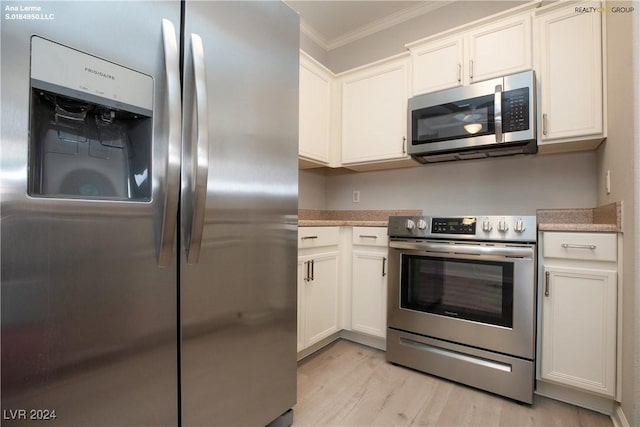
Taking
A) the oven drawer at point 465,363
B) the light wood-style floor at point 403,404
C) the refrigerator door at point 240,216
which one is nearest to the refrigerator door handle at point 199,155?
the refrigerator door at point 240,216

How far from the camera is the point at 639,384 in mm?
1136

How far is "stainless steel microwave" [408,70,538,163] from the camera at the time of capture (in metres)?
1.76

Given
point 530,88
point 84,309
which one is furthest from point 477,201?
point 84,309

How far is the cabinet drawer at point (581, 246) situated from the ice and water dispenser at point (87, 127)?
1.84 metres

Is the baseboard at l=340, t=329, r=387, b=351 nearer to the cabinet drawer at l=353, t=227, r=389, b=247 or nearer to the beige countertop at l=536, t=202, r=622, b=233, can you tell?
the cabinet drawer at l=353, t=227, r=389, b=247

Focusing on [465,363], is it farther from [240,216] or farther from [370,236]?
[240,216]

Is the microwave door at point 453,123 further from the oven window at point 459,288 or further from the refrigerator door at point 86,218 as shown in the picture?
the refrigerator door at point 86,218

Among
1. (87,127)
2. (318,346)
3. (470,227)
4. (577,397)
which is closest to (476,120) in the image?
(470,227)

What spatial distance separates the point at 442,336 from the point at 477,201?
1055 millimetres

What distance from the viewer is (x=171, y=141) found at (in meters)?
0.87

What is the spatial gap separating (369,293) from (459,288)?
0.62 m

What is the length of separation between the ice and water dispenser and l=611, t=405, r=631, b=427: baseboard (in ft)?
6.89

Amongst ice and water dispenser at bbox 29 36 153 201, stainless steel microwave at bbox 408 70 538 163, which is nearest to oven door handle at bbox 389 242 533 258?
stainless steel microwave at bbox 408 70 538 163

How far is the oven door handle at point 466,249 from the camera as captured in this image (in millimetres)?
1597
